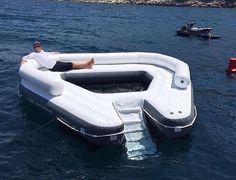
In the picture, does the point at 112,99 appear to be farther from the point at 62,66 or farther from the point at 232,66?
the point at 232,66

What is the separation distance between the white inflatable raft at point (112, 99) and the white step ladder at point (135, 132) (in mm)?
27

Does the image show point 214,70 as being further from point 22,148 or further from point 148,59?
point 22,148

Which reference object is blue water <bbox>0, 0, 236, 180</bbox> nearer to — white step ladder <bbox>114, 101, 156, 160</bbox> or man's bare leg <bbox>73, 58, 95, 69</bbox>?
white step ladder <bbox>114, 101, 156, 160</bbox>

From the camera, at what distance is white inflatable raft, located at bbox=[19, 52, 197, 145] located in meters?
9.80

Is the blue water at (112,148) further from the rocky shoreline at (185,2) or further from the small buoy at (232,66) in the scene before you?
the rocky shoreline at (185,2)

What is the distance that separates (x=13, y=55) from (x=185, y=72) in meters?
10.4

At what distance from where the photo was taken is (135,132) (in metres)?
10.4

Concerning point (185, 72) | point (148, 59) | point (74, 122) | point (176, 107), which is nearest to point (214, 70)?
point (148, 59)

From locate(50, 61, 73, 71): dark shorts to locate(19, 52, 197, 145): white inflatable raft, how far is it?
0.22 metres

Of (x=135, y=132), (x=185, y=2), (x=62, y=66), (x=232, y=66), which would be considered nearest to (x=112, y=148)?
(x=135, y=132)

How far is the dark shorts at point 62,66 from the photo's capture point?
41.8 feet

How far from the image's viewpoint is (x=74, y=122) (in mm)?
10039

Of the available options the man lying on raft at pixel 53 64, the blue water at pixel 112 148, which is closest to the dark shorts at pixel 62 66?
the man lying on raft at pixel 53 64

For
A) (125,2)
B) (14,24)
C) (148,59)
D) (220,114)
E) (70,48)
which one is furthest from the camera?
(125,2)
